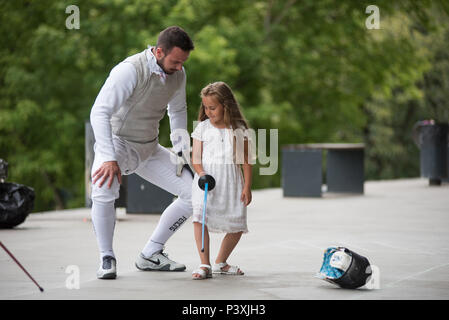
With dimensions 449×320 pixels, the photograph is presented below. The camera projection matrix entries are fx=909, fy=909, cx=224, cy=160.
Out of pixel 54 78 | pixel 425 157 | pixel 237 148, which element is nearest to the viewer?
pixel 237 148

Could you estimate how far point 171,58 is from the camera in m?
6.75

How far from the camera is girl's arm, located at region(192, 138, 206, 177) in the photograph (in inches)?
275

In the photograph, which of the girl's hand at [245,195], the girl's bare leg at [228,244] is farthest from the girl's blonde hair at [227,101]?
the girl's bare leg at [228,244]

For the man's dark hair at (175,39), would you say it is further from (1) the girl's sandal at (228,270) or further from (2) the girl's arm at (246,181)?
(1) the girl's sandal at (228,270)

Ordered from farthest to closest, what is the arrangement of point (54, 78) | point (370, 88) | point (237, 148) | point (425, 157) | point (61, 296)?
point (370, 88), point (54, 78), point (425, 157), point (237, 148), point (61, 296)

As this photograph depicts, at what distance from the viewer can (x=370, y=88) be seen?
32.7 metres

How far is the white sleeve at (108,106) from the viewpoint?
6566mm

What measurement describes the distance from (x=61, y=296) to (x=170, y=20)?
22.3 meters

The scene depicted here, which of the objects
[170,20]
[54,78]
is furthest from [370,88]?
[54,78]

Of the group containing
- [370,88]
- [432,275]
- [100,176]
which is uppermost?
[370,88]

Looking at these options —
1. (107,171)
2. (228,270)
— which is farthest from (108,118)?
(228,270)

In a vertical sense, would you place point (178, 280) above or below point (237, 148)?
below

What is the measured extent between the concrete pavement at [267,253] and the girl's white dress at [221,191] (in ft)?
1.41

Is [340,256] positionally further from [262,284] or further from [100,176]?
[100,176]
